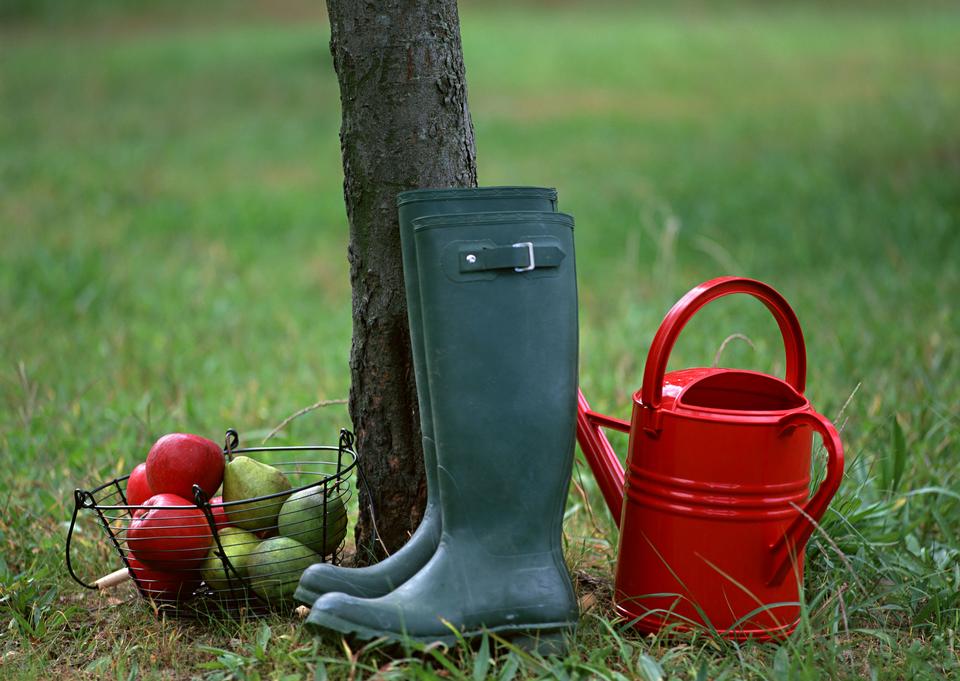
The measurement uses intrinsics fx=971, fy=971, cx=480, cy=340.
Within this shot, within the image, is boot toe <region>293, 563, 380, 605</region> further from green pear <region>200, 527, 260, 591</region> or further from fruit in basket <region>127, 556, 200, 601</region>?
fruit in basket <region>127, 556, 200, 601</region>

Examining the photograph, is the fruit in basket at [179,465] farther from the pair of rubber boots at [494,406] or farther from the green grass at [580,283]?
the pair of rubber boots at [494,406]

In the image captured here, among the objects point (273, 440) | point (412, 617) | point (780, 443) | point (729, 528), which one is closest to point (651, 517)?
point (729, 528)

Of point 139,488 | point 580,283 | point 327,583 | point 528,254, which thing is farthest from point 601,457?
point 580,283

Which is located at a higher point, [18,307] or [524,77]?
[524,77]

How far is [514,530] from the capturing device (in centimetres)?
179

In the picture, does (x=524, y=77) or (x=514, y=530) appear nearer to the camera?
(x=514, y=530)

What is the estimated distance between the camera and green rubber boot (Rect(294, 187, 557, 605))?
175cm

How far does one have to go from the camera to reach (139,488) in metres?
2.11

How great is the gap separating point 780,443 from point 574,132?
8.85 m

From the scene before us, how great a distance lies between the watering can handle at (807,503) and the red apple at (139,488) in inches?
51.5

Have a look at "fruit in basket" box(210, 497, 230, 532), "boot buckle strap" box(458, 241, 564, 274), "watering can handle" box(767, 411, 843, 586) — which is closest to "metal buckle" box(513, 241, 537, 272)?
"boot buckle strap" box(458, 241, 564, 274)

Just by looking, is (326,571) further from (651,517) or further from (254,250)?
(254,250)

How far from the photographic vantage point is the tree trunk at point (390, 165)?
78.0 inches

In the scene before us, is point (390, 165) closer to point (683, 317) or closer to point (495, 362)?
point (495, 362)
